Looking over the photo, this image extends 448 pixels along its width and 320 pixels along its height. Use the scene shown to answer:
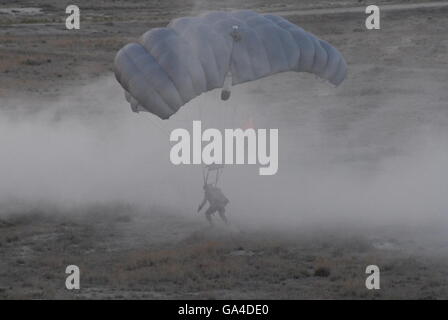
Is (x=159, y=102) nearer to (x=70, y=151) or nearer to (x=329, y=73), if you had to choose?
(x=329, y=73)

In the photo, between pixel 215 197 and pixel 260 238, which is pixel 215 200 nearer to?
pixel 215 197

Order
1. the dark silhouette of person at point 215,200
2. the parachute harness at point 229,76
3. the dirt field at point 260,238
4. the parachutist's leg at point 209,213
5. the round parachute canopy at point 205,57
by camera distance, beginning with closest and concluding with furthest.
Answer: the dirt field at point 260,238, the round parachute canopy at point 205,57, the parachute harness at point 229,76, the dark silhouette of person at point 215,200, the parachutist's leg at point 209,213

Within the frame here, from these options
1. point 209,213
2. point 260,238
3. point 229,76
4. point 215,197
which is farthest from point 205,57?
point 260,238

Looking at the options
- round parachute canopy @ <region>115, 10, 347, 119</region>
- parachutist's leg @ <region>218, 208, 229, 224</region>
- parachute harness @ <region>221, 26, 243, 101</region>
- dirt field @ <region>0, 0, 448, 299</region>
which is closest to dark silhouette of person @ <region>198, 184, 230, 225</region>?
parachutist's leg @ <region>218, 208, 229, 224</region>

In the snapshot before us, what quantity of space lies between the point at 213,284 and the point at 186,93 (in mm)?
5440

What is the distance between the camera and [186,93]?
28.0 m

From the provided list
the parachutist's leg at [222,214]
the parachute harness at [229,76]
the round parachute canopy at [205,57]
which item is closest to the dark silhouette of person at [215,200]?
the parachutist's leg at [222,214]

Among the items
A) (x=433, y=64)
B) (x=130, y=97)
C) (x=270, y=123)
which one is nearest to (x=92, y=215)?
(x=130, y=97)

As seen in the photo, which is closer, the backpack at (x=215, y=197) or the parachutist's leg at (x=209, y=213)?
the backpack at (x=215, y=197)

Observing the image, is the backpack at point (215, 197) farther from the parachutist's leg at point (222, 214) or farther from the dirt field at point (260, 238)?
the dirt field at point (260, 238)

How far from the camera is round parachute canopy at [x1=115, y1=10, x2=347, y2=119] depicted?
2805 cm

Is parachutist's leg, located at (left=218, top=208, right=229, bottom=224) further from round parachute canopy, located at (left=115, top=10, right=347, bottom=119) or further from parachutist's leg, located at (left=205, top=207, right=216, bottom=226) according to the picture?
round parachute canopy, located at (left=115, top=10, right=347, bottom=119)

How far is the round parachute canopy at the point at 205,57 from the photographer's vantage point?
28047 millimetres
